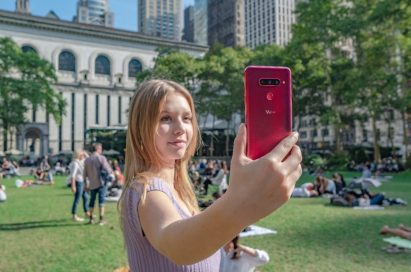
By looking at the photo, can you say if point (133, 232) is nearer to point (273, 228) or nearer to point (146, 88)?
point (146, 88)

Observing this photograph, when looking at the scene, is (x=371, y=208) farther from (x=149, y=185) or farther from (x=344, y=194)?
→ (x=149, y=185)

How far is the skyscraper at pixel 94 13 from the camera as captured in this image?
135 metres

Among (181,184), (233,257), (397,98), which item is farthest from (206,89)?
(181,184)

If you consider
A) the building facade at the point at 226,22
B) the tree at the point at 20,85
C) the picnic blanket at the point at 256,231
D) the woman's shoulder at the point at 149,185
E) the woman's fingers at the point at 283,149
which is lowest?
the picnic blanket at the point at 256,231

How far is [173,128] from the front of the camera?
153 centimetres

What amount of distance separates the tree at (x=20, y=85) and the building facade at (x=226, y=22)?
2151 inches

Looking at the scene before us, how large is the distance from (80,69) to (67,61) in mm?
2439

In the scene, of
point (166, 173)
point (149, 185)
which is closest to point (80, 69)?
point (166, 173)

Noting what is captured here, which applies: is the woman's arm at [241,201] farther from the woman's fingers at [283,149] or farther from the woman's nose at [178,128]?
the woman's nose at [178,128]

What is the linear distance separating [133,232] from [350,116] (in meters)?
35.9

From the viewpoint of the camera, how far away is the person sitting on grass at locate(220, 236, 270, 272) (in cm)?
507

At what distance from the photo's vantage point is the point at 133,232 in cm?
147

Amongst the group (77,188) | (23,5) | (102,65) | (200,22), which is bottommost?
(77,188)

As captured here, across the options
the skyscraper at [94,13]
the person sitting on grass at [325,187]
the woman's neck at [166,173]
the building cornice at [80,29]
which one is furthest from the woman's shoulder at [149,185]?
the skyscraper at [94,13]
